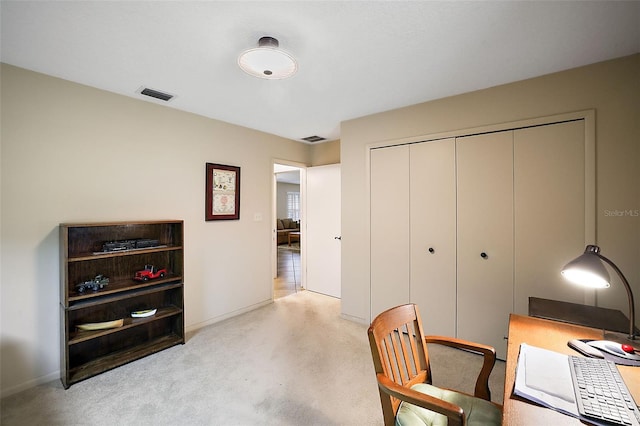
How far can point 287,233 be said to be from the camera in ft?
30.9

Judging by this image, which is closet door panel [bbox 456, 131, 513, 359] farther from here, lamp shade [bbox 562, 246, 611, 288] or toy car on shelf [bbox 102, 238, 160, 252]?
toy car on shelf [bbox 102, 238, 160, 252]

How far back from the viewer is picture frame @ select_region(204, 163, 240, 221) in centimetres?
328

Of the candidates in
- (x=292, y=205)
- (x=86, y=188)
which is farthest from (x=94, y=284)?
(x=292, y=205)

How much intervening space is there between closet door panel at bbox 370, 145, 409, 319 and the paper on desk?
1.79 meters

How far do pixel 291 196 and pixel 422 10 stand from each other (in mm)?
10145

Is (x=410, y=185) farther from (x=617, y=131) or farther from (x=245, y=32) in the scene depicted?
(x=245, y=32)

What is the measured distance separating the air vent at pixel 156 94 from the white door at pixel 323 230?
7.50ft

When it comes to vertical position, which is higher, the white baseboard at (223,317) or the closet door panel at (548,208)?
the closet door panel at (548,208)

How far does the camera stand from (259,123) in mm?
3516

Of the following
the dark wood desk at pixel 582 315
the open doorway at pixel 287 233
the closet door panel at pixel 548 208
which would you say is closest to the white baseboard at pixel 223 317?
the open doorway at pixel 287 233

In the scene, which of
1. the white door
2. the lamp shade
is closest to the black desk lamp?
the lamp shade

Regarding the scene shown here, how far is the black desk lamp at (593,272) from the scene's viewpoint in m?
1.21

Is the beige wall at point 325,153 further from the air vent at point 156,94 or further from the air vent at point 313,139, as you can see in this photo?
the air vent at point 156,94

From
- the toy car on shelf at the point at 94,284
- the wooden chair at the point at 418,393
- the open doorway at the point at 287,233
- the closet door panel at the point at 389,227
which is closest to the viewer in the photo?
the wooden chair at the point at 418,393
